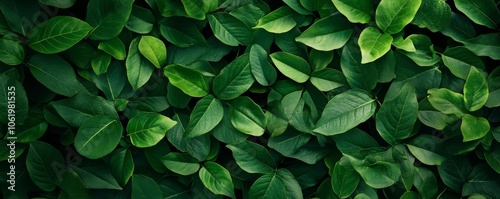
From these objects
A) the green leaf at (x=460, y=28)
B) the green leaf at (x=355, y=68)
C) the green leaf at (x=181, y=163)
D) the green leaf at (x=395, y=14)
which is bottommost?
the green leaf at (x=181, y=163)

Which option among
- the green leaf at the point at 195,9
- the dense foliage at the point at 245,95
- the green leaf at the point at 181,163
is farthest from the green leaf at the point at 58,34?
the green leaf at the point at 181,163

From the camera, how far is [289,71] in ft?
4.05

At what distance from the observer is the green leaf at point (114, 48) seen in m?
1.19

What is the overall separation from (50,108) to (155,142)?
0.89 feet

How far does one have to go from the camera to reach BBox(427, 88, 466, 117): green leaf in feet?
4.01

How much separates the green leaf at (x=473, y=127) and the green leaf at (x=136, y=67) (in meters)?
0.76

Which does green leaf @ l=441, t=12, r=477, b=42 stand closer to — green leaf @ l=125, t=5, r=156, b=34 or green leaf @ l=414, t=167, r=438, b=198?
green leaf @ l=414, t=167, r=438, b=198

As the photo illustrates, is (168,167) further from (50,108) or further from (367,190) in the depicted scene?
(367,190)

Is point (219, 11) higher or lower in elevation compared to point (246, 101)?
higher

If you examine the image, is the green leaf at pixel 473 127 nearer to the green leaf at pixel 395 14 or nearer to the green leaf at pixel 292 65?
the green leaf at pixel 395 14

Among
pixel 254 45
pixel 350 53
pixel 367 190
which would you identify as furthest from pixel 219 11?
pixel 367 190

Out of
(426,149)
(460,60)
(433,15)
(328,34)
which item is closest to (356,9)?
(328,34)

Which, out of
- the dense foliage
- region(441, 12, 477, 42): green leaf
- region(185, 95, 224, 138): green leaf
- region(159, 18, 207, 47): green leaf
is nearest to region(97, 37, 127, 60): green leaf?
the dense foliage

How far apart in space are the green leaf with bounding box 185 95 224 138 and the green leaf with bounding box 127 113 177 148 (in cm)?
5
